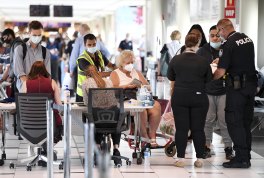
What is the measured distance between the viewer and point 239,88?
8992 millimetres

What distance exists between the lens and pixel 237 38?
29.2 feet

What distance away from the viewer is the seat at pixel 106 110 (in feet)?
29.1

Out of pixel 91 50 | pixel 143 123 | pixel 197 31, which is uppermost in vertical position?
pixel 197 31

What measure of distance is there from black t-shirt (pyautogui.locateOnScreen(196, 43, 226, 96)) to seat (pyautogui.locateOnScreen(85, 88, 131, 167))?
51.6 inches

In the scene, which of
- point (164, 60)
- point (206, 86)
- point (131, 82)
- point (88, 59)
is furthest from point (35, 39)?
point (164, 60)

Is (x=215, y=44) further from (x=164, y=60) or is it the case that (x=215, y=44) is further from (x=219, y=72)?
(x=164, y=60)

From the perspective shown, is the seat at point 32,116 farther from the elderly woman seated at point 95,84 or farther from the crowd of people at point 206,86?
the elderly woman seated at point 95,84

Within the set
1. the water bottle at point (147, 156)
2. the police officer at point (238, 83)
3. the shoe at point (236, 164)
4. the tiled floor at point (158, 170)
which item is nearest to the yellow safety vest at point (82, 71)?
the tiled floor at point (158, 170)

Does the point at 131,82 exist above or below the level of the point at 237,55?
below

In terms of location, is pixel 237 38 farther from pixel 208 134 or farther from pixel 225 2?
pixel 225 2

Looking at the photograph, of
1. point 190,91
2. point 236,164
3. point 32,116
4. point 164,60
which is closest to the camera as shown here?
point 32,116

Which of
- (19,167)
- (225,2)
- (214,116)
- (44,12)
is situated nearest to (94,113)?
(19,167)

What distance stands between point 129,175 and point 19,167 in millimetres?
1381

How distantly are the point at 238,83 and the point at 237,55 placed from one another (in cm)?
33
